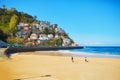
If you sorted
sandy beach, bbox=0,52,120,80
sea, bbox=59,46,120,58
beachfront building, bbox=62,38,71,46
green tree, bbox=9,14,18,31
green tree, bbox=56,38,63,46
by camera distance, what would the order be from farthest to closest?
beachfront building, bbox=62,38,71,46 < green tree, bbox=56,38,63,46 < green tree, bbox=9,14,18,31 < sea, bbox=59,46,120,58 < sandy beach, bbox=0,52,120,80

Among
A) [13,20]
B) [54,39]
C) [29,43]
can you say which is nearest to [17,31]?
[13,20]

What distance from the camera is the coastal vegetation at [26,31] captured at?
25.2m

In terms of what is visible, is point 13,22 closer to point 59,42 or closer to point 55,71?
point 59,42

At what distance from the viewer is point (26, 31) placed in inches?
1129

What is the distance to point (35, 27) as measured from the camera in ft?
102

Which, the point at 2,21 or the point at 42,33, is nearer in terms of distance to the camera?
the point at 2,21

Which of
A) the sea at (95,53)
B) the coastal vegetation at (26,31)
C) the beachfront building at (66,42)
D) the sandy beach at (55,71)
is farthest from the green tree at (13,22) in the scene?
the sandy beach at (55,71)

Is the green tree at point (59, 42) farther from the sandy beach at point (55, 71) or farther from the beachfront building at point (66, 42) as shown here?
the sandy beach at point (55, 71)

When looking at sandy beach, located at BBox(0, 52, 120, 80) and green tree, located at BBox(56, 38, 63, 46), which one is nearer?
sandy beach, located at BBox(0, 52, 120, 80)

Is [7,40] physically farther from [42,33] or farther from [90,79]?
[90,79]

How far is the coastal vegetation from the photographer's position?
25184 mm

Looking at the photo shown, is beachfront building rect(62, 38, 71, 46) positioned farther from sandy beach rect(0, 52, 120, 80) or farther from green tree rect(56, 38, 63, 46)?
sandy beach rect(0, 52, 120, 80)

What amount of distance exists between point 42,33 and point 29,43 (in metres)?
2.96

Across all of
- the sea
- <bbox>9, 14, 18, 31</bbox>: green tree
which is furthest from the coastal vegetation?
the sea
